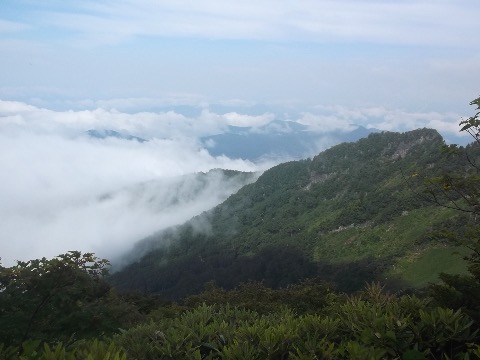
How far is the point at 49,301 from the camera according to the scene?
1176 centimetres

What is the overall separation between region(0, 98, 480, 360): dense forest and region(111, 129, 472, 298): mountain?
47 cm

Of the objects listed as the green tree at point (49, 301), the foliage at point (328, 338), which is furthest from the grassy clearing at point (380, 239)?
the foliage at point (328, 338)

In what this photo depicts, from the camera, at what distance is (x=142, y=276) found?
13088 cm

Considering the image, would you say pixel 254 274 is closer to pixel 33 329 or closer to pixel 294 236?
pixel 294 236

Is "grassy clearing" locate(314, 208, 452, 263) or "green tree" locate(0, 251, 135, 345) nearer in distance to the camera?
"green tree" locate(0, 251, 135, 345)

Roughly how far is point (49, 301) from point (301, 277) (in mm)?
77863

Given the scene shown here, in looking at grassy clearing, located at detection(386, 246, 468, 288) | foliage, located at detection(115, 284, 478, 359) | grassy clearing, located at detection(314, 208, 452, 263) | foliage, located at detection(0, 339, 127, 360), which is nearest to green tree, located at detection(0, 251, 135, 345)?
foliage, located at detection(115, 284, 478, 359)

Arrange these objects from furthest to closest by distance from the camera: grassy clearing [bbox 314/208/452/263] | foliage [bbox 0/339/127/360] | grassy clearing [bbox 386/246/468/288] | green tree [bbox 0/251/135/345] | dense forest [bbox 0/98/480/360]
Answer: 1. grassy clearing [bbox 314/208/452/263]
2. grassy clearing [bbox 386/246/468/288]
3. green tree [bbox 0/251/135/345]
4. dense forest [bbox 0/98/480/360]
5. foliage [bbox 0/339/127/360]

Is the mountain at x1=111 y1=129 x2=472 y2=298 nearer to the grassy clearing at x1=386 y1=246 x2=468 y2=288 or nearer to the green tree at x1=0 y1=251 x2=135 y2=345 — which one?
the grassy clearing at x1=386 y1=246 x2=468 y2=288

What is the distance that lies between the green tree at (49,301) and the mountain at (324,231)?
57654mm

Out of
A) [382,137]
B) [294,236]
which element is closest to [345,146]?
[382,137]

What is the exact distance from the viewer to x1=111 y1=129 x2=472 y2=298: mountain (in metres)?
76.8

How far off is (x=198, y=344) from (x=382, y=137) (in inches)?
5856

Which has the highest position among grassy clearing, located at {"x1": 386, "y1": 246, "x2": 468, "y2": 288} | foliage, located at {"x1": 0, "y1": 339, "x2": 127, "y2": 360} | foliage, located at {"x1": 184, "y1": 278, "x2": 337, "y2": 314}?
foliage, located at {"x1": 0, "y1": 339, "x2": 127, "y2": 360}
